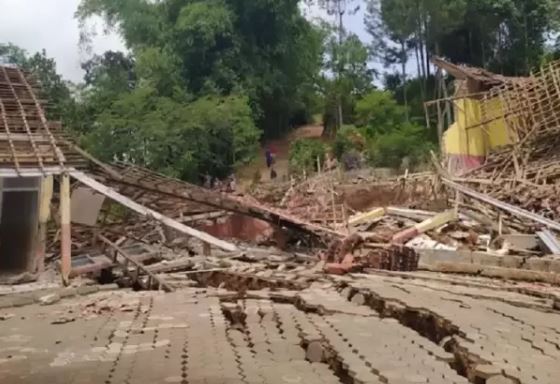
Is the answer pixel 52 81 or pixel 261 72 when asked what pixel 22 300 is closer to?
pixel 52 81

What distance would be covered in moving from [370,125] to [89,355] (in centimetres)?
2892

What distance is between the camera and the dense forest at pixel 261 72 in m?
27.8

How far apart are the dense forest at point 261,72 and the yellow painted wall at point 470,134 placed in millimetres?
4087

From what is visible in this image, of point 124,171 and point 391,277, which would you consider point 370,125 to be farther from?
point 391,277

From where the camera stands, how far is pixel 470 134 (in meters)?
24.5

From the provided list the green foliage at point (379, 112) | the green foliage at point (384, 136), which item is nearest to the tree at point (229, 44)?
the green foliage at point (384, 136)

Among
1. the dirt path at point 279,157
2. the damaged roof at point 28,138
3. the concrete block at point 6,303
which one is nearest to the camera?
the concrete block at point 6,303

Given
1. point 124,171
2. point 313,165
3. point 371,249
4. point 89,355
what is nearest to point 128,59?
point 313,165

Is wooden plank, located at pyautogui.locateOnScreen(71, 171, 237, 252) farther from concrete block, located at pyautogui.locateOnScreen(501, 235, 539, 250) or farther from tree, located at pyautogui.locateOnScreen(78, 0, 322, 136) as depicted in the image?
tree, located at pyautogui.locateOnScreen(78, 0, 322, 136)

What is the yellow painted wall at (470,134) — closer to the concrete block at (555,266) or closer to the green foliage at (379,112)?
the green foliage at (379,112)

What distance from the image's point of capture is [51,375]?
5.57 meters

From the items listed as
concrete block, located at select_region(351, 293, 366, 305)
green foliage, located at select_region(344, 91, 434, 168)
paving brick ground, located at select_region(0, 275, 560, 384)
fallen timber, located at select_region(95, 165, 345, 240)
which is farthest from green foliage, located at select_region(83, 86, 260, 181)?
concrete block, located at select_region(351, 293, 366, 305)

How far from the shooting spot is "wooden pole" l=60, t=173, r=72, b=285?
12750mm

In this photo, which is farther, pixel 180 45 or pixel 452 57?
pixel 452 57
